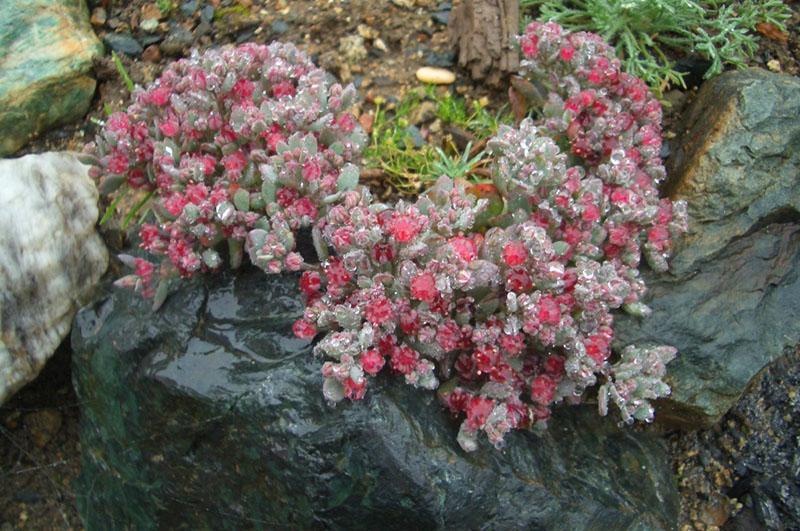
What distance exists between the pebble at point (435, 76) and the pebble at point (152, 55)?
1467mm

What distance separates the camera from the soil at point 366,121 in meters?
3.63

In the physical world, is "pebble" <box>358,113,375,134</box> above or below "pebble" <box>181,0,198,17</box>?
below

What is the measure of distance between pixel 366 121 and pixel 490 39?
0.77 metres

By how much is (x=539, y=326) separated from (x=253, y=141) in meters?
1.36

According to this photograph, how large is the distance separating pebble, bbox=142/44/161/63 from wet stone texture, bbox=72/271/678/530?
1.64m

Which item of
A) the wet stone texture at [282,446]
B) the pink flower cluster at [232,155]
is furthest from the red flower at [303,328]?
the pink flower cluster at [232,155]

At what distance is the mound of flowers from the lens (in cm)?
277

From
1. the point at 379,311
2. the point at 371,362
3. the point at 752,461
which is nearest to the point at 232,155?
the point at 379,311

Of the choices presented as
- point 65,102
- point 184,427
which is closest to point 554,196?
point 184,427

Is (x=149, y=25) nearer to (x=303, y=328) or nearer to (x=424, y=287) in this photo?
(x=303, y=328)

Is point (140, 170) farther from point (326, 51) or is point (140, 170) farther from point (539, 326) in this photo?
point (539, 326)

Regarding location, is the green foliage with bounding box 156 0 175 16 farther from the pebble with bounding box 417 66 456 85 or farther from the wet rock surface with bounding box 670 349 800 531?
the wet rock surface with bounding box 670 349 800 531

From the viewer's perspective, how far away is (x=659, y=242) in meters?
3.25

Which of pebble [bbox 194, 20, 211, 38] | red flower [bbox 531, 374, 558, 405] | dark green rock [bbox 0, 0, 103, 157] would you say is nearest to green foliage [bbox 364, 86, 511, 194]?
pebble [bbox 194, 20, 211, 38]
